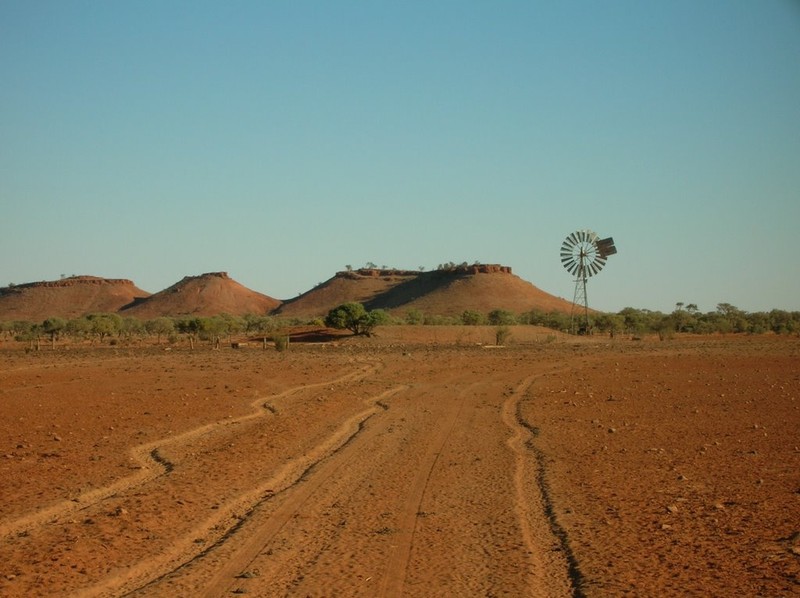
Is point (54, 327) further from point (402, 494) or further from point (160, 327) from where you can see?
point (402, 494)

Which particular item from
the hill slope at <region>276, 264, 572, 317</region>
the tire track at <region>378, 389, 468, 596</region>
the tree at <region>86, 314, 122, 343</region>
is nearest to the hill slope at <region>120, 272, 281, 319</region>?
the hill slope at <region>276, 264, 572, 317</region>

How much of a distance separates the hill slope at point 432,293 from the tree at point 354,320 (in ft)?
190

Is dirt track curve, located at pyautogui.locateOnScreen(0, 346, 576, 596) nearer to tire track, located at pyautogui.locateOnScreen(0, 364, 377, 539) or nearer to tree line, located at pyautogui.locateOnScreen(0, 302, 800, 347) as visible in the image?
tire track, located at pyautogui.locateOnScreen(0, 364, 377, 539)

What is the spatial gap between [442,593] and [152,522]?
431 cm

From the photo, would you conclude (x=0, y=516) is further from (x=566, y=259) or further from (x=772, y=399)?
(x=566, y=259)

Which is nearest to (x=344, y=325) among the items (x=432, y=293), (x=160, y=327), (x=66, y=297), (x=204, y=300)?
(x=160, y=327)

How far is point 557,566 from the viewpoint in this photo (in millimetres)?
8562

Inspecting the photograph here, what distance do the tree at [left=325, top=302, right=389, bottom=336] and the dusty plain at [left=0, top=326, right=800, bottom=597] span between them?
50702 mm

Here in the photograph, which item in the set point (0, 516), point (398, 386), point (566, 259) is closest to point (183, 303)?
point (566, 259)

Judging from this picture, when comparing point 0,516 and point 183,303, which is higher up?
point 183,303

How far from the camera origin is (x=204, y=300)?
174875 millimetres

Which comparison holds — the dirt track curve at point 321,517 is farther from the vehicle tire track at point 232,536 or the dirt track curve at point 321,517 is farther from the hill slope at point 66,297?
the hill slope at point 66,297

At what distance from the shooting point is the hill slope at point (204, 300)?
168750 mm

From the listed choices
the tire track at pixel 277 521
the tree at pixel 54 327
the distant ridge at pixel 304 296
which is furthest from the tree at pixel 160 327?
the tire track at pixel 277 521
